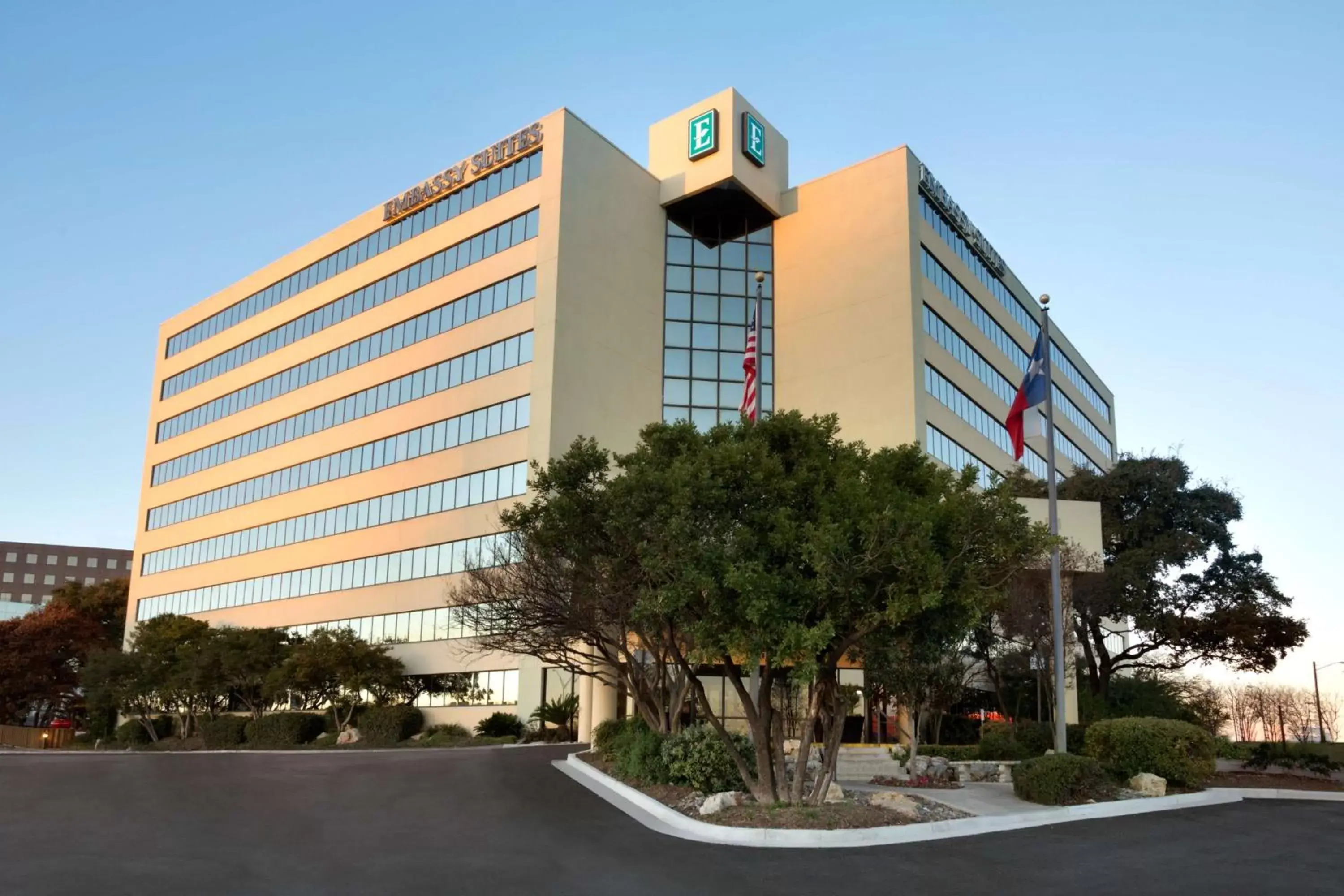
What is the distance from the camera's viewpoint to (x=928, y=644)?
18.0m

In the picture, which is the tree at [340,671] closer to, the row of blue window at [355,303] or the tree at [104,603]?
the row of blue window at [355,303]

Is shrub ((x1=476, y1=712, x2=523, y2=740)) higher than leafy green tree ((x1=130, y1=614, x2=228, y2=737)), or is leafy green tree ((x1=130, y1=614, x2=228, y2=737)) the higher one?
leafy green tree ((x1=130, y1=614, x2=228, y2=737))

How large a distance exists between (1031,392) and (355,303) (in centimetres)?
4066

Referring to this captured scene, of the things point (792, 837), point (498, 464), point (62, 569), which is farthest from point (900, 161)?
point (62, 569)

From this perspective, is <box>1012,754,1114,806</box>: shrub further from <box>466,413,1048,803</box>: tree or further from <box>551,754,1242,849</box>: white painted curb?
<box>466,413,1048,803</box>: tree

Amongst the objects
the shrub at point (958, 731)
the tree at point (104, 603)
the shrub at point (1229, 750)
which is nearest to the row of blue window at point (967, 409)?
the shrub at point (958, 731)

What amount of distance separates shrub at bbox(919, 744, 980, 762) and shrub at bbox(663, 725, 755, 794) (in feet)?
33.8

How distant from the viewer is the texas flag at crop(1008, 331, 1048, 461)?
24797 mm

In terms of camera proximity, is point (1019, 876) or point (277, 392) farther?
point (277, 392)

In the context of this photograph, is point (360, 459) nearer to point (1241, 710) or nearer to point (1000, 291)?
point (1000, 291)

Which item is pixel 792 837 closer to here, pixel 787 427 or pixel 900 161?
pixel 787 427

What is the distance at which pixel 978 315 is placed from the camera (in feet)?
182

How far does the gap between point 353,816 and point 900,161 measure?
39.2 m

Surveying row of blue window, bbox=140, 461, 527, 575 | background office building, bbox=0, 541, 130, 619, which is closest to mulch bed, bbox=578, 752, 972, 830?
row of blue window, bbox=140, 461, 527, 575
